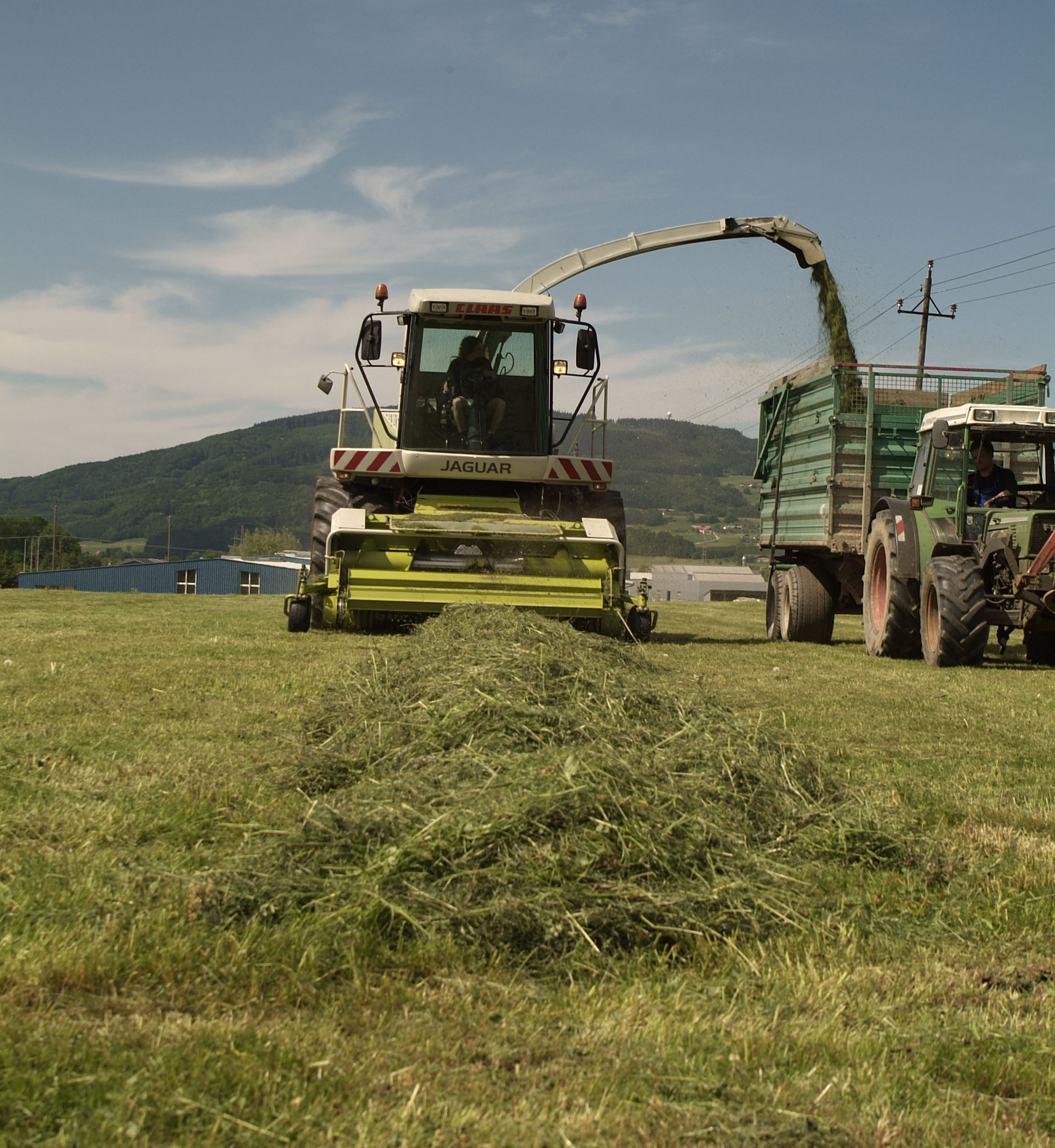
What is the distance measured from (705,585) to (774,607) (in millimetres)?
62327

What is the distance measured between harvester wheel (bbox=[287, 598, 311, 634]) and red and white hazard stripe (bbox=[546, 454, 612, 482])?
2570 mm

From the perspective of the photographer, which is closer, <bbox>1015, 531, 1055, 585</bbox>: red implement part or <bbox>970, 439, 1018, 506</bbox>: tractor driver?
<bbox>1015, 531, 1055, 585</bbox>: red implement part

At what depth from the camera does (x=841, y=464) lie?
41.7 ft

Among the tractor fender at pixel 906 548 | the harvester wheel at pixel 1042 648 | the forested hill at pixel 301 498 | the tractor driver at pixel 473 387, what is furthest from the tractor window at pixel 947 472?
the forested hill at pixel 301 498

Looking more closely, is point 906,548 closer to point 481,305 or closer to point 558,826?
point 481,305

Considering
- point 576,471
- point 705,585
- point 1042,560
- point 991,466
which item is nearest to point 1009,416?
point 991,466

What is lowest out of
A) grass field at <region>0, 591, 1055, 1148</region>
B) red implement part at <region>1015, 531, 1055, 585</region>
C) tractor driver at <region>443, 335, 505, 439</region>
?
grass field at <region>0, 591, 1055, 1148</region>

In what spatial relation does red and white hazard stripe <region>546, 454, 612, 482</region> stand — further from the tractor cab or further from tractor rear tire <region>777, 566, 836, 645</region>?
tractor rear tire <region>777, 566, 836, 645</region>

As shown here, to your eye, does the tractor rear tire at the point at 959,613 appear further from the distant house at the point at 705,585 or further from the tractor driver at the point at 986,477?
the distant house at the point at 705,585

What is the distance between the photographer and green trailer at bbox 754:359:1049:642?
41.4 ft

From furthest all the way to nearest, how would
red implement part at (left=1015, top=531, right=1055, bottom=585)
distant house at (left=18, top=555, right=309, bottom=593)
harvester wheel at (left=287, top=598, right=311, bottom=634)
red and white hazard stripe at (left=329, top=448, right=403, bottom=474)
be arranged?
1. distant house at (left=18, top=555, right=309, bottom=593)
2. red and white hazard stripe at (left=329, top=448, right=403, bottom=474)
3. harvester wheel at (left=287, top=598, right=311, bottom=634)
4. red implement part at (left=1015, top=531, right=1055, bottom=585)

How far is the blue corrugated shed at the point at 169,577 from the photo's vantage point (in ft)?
226

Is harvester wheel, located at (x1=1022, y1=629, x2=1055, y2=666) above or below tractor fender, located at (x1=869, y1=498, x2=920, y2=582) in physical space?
below

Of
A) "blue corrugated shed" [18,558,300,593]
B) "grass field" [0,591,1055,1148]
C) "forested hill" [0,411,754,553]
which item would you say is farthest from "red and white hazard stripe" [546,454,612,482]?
"forested hill" [0,411,754,553]
